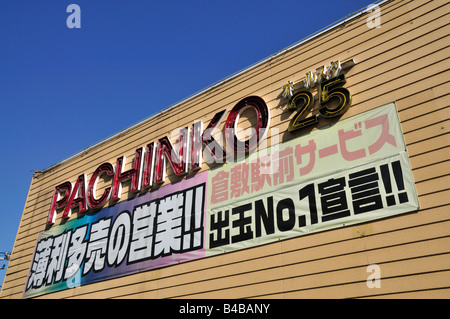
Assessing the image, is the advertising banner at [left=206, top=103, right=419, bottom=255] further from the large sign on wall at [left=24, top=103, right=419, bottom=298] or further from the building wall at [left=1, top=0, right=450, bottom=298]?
the building wall at [left=1, top=0, right=450, bottom=298]

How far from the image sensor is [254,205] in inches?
330

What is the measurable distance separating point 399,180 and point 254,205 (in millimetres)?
→ 2857

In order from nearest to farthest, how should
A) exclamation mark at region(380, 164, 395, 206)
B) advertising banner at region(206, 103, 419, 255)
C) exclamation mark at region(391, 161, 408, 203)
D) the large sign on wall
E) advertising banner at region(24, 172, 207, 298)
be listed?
exclamation mark at region(391, 161, 408, 203), exclamation mark at region(380, 164, 395, 206), advertising banner at region(206, 103, 419, 255), the large sign on wall, advertising banner at region(24, 172, 207, 298)

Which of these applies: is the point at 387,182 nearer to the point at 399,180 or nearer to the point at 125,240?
the point at 399,180

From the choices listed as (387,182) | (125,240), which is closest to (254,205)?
(387,182)

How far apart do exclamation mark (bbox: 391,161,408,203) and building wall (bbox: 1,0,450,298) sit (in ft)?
0.75

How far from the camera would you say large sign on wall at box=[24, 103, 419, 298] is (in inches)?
278

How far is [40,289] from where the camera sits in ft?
37.7

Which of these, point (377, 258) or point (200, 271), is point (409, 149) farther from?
point (200, 271)

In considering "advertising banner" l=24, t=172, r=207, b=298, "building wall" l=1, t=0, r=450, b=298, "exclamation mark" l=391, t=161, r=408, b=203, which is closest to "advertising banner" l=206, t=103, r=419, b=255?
"exclamation mark" l=391, t=161, r=408, b=203

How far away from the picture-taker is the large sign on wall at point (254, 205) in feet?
23.2

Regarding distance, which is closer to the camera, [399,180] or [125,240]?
[399,180]

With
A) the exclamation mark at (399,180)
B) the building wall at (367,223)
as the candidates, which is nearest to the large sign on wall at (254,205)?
the exclamation mark at (399,180)

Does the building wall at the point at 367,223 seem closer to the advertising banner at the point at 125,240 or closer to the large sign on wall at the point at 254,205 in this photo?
the large sign on wall at the point at 254,205
